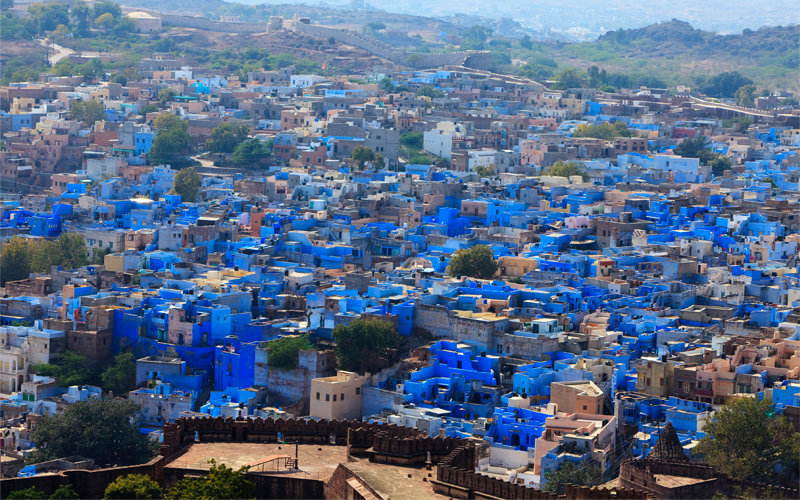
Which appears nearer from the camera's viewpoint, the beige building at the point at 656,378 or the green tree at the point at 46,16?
the beige building at the point at 656,378

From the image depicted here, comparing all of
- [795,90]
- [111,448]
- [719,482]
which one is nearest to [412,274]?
[111,448]

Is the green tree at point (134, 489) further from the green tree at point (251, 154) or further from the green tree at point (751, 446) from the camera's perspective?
the green tree at point (251, 154)

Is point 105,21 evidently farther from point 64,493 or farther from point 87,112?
point 64,493

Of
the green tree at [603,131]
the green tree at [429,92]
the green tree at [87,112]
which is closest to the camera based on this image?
the green tree at [87,112]

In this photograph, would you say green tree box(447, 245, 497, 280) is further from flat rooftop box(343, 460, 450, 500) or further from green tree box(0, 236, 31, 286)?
flat rooftop box(343, 460, 450, 500)

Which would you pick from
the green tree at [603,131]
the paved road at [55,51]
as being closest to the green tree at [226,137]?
the green tree at [603,131]

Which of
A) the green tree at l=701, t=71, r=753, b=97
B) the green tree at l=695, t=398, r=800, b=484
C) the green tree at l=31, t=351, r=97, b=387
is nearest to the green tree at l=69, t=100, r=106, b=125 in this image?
the green tree at l=31, t=351, r=97, b=387

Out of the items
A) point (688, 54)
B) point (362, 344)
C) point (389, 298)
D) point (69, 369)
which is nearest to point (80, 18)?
point (688, 54)

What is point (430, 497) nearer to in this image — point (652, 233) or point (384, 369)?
point (384, 369)
